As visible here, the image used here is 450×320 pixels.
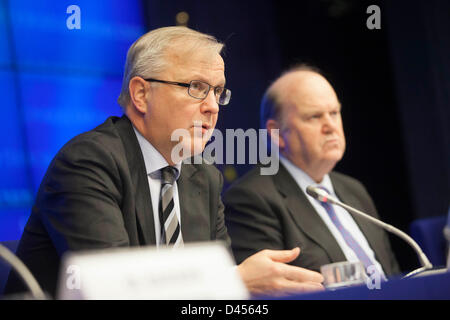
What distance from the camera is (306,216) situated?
2.41 m

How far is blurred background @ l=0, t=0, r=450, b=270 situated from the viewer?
3488 mm

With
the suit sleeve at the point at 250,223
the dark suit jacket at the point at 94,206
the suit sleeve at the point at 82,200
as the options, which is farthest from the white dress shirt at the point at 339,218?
the suit sleeve at the point at 82,200

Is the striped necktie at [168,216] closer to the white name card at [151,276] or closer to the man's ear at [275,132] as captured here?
the white name card at [151,276]

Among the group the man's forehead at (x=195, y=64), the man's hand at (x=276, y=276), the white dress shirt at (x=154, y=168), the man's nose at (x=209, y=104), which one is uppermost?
the man's forehead at (x=195, y=64)

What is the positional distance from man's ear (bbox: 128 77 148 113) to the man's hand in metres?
0.76

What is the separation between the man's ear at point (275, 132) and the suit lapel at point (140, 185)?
1.03m

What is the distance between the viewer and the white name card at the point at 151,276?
3.01 ft

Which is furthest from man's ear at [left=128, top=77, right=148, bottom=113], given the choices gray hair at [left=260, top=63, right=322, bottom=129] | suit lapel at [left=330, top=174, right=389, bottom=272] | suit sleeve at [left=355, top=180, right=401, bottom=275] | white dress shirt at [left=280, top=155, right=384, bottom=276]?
suit sleeve at [left=355, top=180, right=401, bottom=275]

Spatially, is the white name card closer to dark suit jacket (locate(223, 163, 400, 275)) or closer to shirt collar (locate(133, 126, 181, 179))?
shirt collar (locate(133, 126, 181, 179))

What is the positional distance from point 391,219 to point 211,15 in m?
1.87

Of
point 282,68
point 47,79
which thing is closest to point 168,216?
point 47,79
